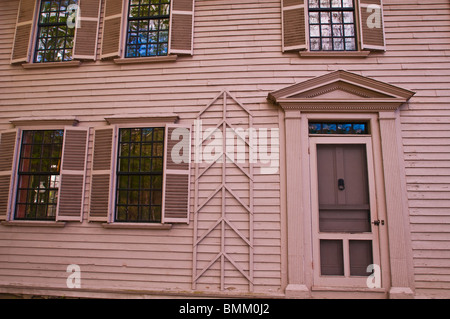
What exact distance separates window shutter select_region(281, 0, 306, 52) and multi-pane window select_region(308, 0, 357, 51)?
25cm

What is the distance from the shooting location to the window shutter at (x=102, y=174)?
4.79 metres

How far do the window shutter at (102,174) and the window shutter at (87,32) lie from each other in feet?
5.13

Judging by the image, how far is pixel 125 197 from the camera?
4902mm

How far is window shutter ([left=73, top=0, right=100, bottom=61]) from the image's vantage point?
536cm

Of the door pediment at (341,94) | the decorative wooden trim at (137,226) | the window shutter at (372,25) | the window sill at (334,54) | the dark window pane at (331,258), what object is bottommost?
the dark window pane at (331,258)

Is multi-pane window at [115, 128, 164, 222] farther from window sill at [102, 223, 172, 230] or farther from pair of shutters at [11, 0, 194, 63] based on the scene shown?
pair of shutters at [11, 0, 194, 63]

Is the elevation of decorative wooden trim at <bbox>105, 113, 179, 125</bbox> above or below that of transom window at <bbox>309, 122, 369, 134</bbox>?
above

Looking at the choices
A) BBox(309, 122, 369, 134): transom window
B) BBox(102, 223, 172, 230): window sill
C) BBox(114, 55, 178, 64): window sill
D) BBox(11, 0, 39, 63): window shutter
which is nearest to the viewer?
BBox(102, 223, 172, 230): window sill

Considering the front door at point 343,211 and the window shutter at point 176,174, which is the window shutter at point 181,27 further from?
the front door at point 343,211

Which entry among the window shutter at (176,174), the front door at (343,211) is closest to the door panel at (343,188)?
the front door at (343,211)

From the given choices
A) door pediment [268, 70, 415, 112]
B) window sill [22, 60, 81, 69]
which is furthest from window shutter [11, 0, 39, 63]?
door pediment [268, 70, 415, 112]

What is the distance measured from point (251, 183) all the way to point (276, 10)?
10.7 ft

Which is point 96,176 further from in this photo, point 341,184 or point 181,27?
point 341,184

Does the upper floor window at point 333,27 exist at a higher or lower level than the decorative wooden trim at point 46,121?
higher
